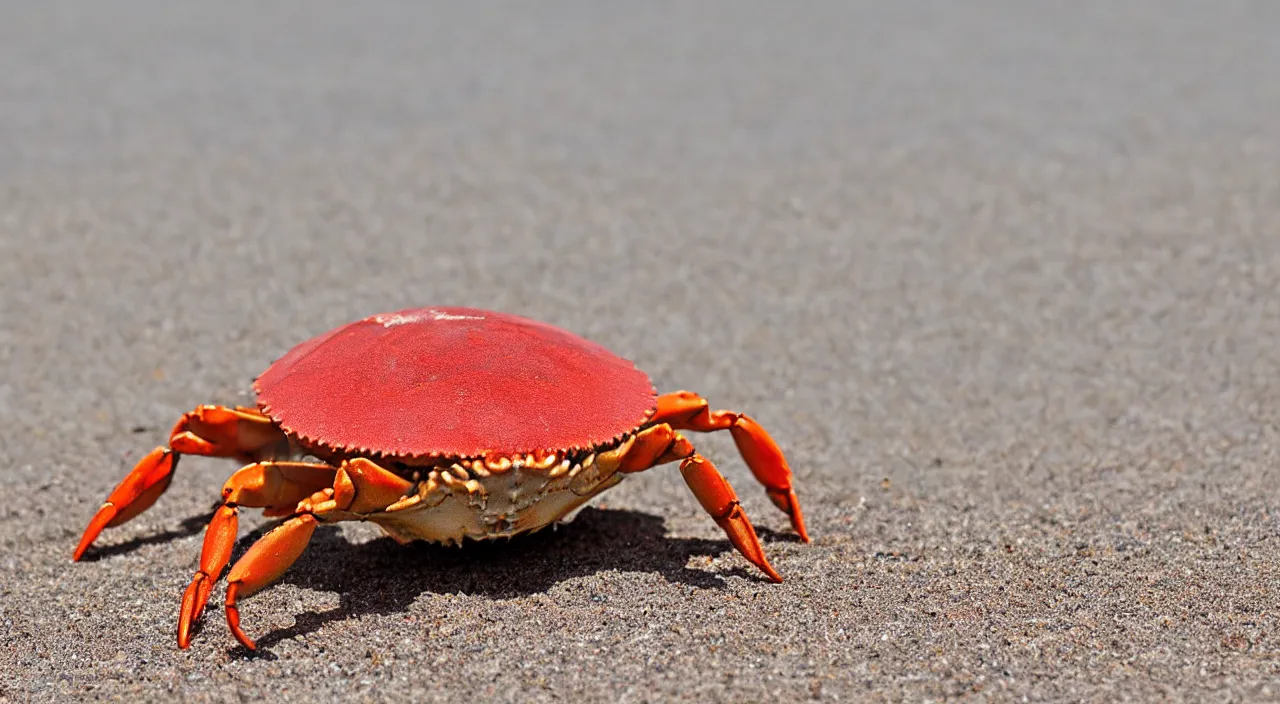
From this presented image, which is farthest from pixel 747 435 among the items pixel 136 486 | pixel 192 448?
pixel 136 486

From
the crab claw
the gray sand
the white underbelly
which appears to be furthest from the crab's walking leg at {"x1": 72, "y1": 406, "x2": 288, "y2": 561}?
the white underbelly

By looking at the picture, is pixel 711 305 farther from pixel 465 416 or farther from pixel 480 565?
pixel 465 416

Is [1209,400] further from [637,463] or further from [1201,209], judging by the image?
[637,463]

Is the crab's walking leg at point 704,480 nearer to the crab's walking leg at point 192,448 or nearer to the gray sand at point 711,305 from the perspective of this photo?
the gray sand at point 711,305

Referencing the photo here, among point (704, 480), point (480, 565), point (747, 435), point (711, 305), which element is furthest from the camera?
point (711, 305)

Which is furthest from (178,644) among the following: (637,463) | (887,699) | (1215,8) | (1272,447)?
(1215,8)

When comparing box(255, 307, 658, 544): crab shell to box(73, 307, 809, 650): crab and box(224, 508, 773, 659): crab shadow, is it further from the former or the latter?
box(224, 508, 773, 659): crab shadow

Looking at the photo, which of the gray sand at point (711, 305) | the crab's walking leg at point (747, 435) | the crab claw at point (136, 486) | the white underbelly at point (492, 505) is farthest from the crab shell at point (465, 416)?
the crab claw at point (136, 486)
